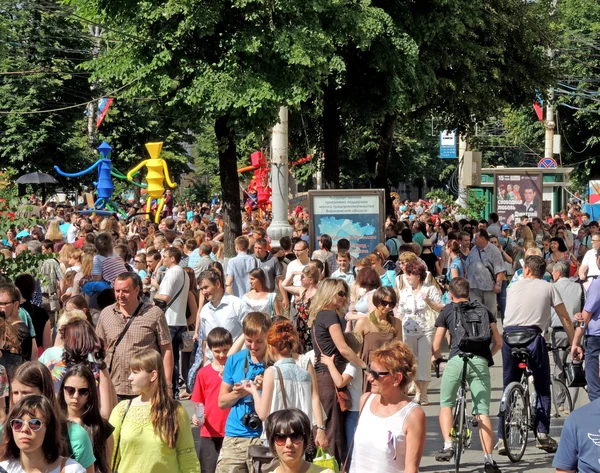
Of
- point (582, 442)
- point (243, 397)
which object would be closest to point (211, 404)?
point (243, 397)

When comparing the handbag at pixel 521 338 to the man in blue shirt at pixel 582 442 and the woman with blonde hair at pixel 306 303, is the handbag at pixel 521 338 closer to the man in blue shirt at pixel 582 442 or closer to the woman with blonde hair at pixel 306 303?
the woman with blonde hair at pixel 306 303

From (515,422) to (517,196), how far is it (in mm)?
18814

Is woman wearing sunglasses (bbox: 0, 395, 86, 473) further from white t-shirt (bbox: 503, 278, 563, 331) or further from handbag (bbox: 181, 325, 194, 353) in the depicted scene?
handbag (bbox: 181, 325, 194, 353)

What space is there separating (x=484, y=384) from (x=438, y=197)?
1468 inches

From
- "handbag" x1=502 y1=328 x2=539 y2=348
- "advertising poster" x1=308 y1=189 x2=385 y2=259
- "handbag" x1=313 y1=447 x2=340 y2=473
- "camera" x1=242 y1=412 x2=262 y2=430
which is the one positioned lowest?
"handbag" x1=313 y1=447 x2=340 y2=473

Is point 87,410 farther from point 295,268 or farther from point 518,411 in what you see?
point 295,268

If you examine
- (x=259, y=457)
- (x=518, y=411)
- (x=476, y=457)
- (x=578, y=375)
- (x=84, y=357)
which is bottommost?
(x=476, y=457)

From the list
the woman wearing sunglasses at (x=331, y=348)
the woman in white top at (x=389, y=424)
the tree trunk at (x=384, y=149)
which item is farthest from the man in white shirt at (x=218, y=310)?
the tree trunk at (x=384, y=149)

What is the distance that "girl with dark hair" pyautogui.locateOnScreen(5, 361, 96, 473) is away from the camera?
5309 mm

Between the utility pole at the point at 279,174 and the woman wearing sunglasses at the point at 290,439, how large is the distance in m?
16.8

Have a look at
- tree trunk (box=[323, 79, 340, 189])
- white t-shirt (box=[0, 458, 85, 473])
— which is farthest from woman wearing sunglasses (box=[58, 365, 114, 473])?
tree trunk (box=[323, 79, 340, 189])

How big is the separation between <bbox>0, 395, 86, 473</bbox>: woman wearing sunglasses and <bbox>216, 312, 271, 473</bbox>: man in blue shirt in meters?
2.19

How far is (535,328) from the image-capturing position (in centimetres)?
1031

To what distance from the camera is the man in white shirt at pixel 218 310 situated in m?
10.1
